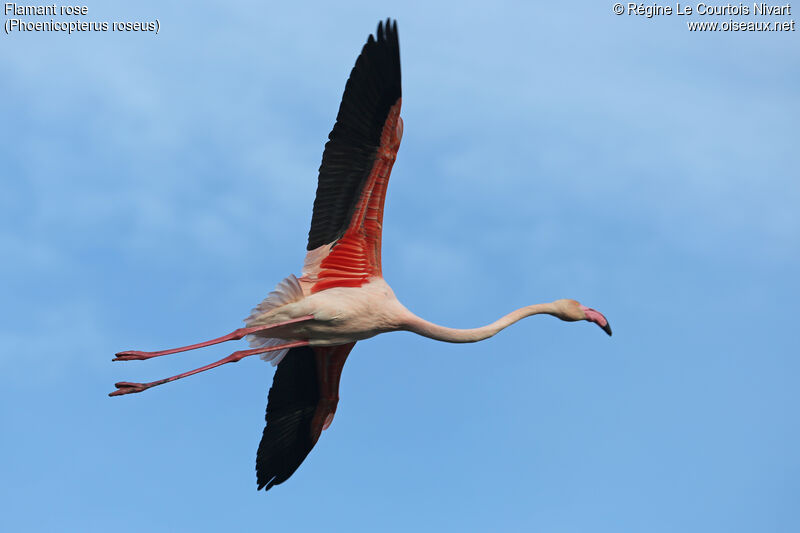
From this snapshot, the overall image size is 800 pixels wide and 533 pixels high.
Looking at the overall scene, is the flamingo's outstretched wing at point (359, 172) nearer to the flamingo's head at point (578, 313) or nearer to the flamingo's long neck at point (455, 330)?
the flamingo's long neck at point (455, 330)

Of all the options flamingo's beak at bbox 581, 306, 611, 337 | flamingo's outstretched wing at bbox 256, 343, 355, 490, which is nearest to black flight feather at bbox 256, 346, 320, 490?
flamingo's outstretched wing at bbox 256, 343, 355, 490

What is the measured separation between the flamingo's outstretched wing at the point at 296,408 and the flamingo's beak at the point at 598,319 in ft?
11.6

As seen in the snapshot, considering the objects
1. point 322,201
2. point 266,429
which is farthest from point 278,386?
point 322,201

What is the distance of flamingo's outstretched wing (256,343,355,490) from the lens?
1702cm

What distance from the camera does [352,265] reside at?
15.5 m

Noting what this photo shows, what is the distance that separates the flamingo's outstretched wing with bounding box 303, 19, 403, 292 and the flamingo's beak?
9.99 ft

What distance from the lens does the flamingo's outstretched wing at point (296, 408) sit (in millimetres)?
17016

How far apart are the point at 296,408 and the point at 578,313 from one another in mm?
4485

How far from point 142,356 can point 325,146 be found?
3.65m

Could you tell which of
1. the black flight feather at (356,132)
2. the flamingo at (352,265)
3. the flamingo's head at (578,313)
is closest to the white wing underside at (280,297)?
the flamingo at (352,265)

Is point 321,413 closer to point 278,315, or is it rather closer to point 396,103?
point 278,315

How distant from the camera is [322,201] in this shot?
49.9 ft

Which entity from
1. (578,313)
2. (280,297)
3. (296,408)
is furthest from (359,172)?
(296,408)

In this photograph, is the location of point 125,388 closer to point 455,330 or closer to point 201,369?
point 201,369
